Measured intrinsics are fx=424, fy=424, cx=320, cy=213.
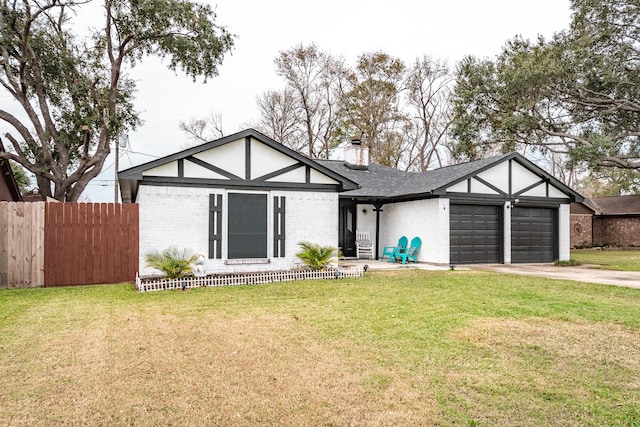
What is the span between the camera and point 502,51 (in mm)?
22750

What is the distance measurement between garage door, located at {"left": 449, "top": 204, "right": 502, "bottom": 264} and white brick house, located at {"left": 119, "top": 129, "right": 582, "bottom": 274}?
4 cm

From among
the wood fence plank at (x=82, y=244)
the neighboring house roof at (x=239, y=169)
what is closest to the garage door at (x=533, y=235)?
the neighboring house roof at (x=239, y=169)

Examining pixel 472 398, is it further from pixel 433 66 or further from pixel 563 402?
pixel 433 66

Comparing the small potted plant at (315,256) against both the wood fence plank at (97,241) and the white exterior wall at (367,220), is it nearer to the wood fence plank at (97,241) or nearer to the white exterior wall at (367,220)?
the wood fence plank at (97,241)

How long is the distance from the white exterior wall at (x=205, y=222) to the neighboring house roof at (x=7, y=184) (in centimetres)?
797

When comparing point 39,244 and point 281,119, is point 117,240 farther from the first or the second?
point 281,119

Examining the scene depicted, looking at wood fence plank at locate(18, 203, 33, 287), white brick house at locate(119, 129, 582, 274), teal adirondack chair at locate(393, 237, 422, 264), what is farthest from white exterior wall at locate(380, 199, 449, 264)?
wood fence plank at locate(18, 203, 33, 287)

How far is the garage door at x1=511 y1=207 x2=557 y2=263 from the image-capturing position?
1578 cm

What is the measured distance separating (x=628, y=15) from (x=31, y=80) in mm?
27711

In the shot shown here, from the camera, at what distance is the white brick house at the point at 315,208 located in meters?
10.8

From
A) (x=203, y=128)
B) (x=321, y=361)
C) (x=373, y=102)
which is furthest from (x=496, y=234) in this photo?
(x=203, y=128)

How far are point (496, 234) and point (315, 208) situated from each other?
7548 mm

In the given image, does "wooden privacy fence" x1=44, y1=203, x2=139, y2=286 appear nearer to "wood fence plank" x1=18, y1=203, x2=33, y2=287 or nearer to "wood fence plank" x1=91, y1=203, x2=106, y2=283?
"wood fence plank" x1=91, y1=203, x2=106, y2=283

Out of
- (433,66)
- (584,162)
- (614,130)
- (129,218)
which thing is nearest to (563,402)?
(129,218)
